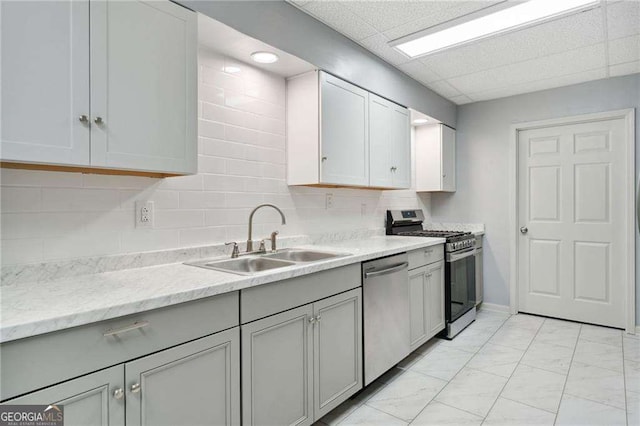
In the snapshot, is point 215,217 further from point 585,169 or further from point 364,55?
point 585,169

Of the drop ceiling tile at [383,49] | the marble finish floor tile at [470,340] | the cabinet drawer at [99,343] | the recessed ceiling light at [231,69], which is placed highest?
the drop ceiling tile at [383,49]

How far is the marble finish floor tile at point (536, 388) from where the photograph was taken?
2.30 meters

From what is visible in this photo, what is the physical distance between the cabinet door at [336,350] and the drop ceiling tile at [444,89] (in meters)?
2.47

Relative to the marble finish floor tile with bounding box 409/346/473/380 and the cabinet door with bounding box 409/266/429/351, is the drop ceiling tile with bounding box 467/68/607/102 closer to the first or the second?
the cabinet door with bounding box 409/266/429/351

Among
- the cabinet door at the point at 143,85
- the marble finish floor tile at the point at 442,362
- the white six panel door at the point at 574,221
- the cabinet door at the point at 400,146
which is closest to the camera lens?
the cabinet door at the point at 143,85

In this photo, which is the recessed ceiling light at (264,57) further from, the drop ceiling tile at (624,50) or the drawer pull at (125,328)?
→ the drop ceiling tile at (624,50)

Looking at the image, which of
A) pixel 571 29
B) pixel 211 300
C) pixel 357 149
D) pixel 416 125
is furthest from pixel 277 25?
pixel 416 125

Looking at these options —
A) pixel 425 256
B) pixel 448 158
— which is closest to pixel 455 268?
pixel 425 256

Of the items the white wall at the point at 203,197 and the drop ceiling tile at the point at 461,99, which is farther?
the drop ceiling tile at the point at 461,99

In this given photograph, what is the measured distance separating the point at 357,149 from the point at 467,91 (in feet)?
6.13

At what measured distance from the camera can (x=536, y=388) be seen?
247cm

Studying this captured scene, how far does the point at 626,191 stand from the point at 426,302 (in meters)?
2.30

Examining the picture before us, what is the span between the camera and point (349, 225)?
3.35 m

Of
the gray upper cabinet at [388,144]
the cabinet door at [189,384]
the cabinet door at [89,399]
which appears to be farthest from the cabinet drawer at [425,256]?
the cabinet door at [89,399]
